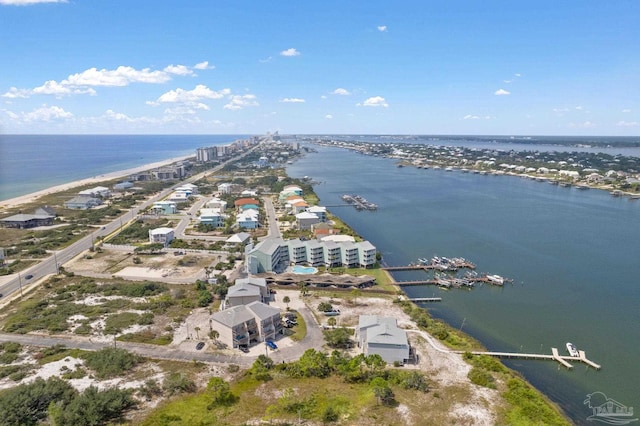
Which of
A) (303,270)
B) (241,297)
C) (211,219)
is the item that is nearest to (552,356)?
(303,270)

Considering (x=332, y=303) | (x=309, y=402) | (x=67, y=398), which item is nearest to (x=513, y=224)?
(x=332, y=303)

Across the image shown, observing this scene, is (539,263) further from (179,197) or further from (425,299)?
(179,197)

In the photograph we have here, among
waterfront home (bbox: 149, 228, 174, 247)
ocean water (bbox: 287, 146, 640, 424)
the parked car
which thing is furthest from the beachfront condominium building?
the parked car

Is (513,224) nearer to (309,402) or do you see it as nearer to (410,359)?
(410,359)

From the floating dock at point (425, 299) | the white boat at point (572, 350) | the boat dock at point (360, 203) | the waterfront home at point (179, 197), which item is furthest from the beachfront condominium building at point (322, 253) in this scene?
the waterfront home at point (179, 197)

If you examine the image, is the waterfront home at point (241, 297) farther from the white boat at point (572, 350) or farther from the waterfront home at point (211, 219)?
the waterfront home at point (211, 219)

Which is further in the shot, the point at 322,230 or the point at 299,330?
the point at 322,230
